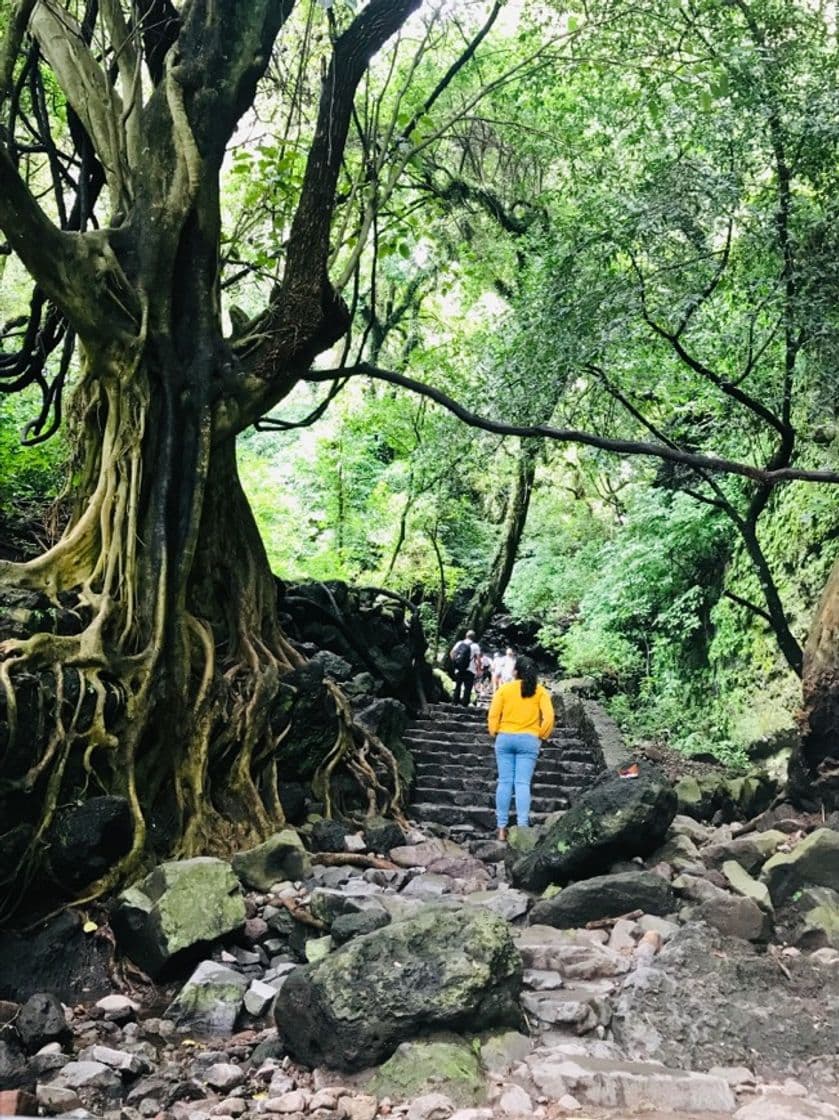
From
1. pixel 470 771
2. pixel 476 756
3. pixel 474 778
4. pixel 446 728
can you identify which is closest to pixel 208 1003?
pixel 474 778

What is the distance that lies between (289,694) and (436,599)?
15706 millimetres

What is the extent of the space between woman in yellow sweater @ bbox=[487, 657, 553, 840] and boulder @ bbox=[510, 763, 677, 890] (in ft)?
3.95

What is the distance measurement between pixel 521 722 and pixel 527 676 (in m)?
0.42

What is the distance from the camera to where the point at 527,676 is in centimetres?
746

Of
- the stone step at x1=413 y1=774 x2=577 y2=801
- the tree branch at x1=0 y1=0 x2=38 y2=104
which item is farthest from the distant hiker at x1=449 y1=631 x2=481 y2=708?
the tree branch at x1=0 y1=0 x2=38 y2=104

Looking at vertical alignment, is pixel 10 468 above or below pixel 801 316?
below

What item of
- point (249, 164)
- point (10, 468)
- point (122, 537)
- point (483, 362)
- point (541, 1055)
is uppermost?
point (249, 164)

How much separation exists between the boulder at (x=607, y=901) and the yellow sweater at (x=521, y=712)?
2149 millimetres

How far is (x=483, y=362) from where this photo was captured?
10906 millimetres

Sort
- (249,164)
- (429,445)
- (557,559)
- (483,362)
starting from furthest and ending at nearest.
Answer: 1. (557,559)
2. (429,445)
3. (483,362)
4. (249,164)

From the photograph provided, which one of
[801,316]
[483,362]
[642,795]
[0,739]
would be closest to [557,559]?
[483,362]

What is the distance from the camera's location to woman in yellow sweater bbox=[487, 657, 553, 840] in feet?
24.9

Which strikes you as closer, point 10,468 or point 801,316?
point 801,316

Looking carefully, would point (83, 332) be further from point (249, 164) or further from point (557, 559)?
point (557, 559)
